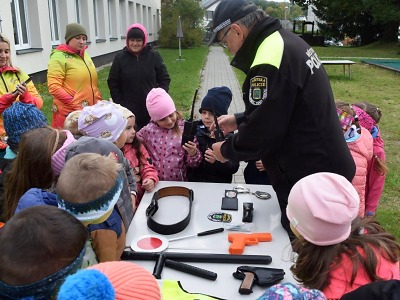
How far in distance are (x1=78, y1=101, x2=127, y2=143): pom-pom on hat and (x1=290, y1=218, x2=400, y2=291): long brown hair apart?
53.1 inches

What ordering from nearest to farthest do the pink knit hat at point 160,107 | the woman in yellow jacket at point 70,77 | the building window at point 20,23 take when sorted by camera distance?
1. the pink knit hat at point 160,107
2. the woman in yellow jacket at point 70,77
3. the building window at point 20,23

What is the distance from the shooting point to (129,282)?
986mm

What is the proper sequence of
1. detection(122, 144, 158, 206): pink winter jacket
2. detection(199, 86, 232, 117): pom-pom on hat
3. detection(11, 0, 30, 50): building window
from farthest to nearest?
detection(11, 0, 30, 50): building window, detection(199, 86, 232, 117): pom-pom on hat, detection(122, 144, 158, 206): pink winter jacket

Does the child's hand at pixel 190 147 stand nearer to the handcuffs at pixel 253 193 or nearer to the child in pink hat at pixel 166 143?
the child in pink hat at pixel 166 143

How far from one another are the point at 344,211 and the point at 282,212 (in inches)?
28.9

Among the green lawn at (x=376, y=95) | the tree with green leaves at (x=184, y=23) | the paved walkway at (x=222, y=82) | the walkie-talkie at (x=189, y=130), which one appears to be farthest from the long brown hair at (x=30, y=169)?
the tree with green leaves at (x=184, y=23)

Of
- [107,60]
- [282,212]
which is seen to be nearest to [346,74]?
[107,60]

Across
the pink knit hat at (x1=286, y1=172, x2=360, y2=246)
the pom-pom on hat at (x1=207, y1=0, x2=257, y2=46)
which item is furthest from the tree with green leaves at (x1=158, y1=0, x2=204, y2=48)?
the pink knit hat at (x1=286, y1=172, x2=360, y2=246)

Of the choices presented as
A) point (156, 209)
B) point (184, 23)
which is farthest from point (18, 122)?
point (184, 23)

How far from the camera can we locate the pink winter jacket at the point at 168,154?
10.2ft

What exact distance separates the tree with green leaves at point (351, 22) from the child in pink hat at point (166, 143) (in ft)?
79.9

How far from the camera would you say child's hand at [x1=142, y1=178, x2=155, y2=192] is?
103 inches

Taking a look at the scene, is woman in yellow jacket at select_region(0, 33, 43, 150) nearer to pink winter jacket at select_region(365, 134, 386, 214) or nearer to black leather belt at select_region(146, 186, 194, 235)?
black leather belt at select_region(146, 186, 194, 235)

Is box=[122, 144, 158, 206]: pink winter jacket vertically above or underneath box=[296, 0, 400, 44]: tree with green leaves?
underneath
